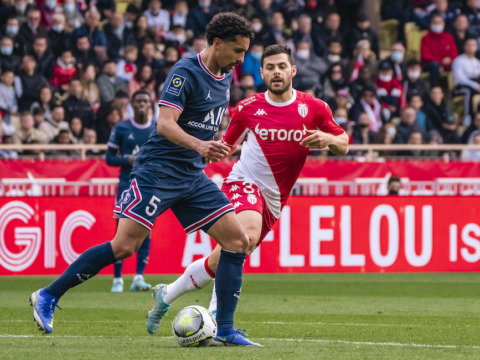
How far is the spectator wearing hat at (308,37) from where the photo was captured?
2103 cm

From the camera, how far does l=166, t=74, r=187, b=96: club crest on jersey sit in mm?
7176

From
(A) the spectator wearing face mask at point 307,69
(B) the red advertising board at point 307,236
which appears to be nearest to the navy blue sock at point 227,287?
(B) the red advertising board at point 307,236

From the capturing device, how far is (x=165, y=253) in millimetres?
14883

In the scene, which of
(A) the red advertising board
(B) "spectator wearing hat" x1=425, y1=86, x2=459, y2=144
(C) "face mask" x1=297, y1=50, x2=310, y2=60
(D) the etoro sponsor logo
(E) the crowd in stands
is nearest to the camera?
(D) the etoro sponsor logo

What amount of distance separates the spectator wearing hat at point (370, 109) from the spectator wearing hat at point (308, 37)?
1.66 meters

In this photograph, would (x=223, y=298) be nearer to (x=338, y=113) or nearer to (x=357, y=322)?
(x=357, y=322)

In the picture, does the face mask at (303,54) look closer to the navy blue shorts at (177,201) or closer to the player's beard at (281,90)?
the player's beard at (281,90)

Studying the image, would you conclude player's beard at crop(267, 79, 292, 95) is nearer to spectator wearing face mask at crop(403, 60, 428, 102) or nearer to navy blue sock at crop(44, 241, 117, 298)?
navy blue sock at crop(44, 241, 117, 298)

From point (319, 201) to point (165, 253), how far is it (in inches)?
96.0

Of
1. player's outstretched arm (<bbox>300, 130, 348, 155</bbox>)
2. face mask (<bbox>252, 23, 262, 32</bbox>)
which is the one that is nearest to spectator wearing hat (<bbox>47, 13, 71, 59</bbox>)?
face mask (<bbox>252, 23, 262, 32</bbox>)

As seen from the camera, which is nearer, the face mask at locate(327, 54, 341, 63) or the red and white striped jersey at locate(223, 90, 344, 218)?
the red and white striped jersey at locate(223, 90, 344, 218)

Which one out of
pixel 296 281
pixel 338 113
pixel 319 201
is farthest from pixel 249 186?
pixel 338 113

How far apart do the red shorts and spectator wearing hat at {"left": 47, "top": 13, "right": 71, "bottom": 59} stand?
1076 cm

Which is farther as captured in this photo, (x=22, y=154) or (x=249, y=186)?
(x=22, y=154)
